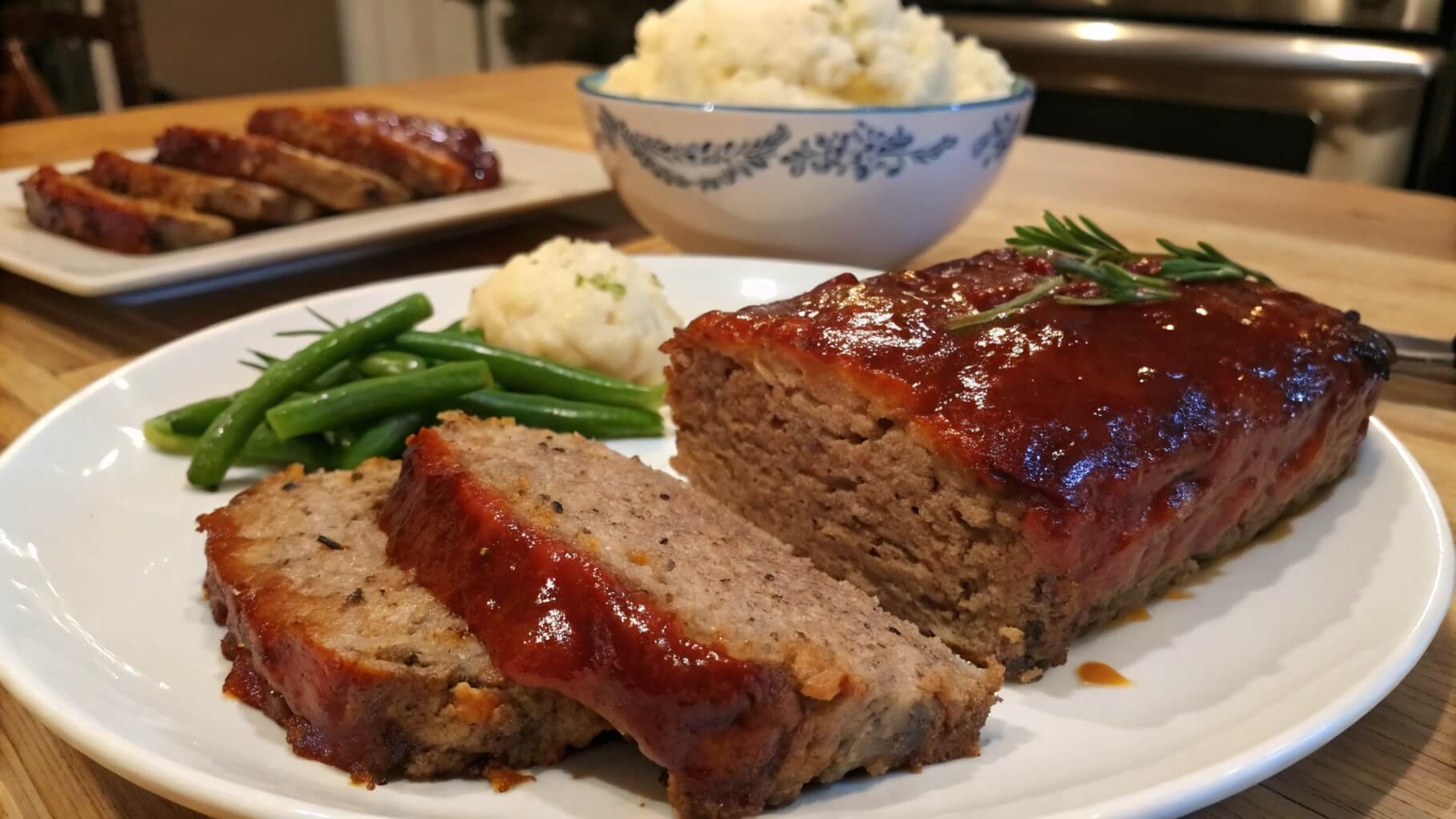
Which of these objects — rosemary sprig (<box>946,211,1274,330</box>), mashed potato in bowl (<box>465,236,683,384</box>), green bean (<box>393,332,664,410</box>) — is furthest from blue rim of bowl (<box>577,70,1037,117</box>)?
green bean (<box>393,332,664,410</box>)

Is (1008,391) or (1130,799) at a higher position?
(1008,391)

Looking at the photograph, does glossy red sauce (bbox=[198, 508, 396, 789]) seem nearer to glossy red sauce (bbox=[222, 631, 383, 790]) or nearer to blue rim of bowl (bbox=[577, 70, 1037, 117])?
glossy red sauce (bbox=[222, 631, 383, 790])

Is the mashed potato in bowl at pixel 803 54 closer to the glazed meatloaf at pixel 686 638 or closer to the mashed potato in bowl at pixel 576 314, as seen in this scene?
the mashed potato in bowl at pixel 576 314

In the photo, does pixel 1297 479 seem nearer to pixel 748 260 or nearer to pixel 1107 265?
pixel 1107 265

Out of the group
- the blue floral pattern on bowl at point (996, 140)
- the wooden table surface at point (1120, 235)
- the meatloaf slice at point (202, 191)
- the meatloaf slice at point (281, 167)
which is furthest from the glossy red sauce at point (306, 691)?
the blue floral pattern on bowl at point (996, 140)

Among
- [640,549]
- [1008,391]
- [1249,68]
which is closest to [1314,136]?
[1249,68]
